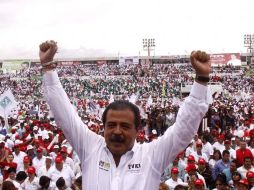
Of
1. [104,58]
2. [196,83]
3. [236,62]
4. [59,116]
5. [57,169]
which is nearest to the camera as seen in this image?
[196,83]

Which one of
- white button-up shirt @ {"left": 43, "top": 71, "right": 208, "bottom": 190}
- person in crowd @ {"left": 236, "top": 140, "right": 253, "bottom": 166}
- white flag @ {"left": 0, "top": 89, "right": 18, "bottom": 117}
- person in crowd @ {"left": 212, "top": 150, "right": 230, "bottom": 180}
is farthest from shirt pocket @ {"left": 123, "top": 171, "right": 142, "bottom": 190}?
white flag @ {"left": 0, "top": 89, "right": 18, "bottom": 117}

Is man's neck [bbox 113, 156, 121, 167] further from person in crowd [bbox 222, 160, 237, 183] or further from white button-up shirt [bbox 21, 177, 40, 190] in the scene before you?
person in crowd [bbox 222, 160, 237, 183]

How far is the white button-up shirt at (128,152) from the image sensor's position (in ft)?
6.73

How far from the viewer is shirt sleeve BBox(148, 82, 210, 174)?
79.4 inches

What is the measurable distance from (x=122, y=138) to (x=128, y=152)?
7 cm

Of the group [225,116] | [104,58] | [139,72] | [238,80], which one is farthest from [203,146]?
[104,58]

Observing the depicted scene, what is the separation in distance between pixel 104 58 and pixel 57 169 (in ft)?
225

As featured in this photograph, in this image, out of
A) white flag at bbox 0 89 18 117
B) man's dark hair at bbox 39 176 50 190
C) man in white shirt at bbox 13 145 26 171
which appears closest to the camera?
man's dark hair at bbox 39 176 50 190

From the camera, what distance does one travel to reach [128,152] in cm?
215

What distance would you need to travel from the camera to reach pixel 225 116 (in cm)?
1828

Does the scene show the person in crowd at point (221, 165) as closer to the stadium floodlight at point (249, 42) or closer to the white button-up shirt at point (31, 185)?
the white button-up shirt at point (31, 185)

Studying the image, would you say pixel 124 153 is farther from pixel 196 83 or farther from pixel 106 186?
pixel 196 83

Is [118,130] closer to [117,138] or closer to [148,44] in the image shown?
[117,138]

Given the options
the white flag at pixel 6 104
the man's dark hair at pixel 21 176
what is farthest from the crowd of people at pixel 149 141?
the white flag at pixel 6 104
